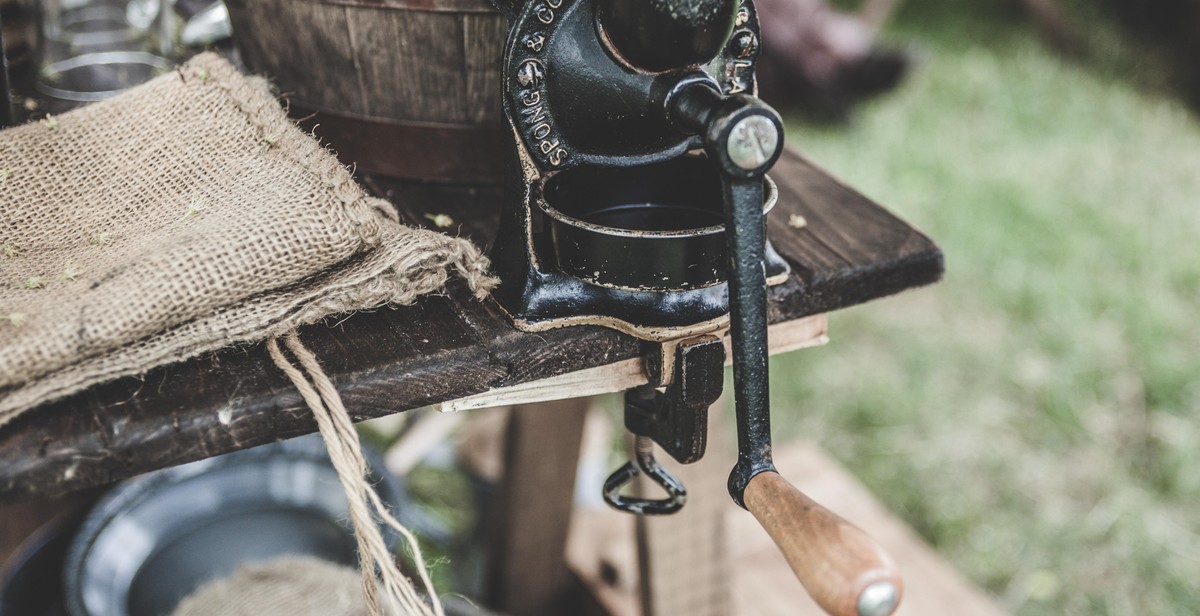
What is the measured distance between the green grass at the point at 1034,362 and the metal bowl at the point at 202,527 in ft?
3.80

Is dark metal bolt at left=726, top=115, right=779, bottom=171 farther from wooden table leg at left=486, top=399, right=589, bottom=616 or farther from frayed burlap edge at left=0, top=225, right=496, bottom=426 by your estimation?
wooden table leg at left=486, top=399, right=589, bottom=616

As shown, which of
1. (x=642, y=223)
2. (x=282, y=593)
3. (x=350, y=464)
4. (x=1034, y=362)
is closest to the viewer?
(x=350, y=464)

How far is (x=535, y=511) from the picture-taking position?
155 centimetres

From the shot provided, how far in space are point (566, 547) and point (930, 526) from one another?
0.86 m

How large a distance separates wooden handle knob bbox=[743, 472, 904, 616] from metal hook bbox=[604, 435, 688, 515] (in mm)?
260

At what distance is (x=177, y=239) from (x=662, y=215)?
40 centimetres

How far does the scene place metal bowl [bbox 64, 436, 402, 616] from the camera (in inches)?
52.1

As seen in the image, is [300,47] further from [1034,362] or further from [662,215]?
[1034,362]

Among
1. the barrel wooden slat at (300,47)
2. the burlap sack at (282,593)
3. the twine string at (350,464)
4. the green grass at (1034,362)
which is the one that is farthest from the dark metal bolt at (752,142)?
the green grass at (1034,362)

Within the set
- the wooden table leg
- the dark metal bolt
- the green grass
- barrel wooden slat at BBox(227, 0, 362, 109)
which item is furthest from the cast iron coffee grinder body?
the green grass

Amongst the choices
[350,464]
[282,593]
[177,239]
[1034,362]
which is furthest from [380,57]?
[1034,362]

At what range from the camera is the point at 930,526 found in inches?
80.0

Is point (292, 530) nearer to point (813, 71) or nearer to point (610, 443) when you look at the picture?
point (610, 443)

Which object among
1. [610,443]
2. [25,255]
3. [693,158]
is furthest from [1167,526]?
[25,255]
